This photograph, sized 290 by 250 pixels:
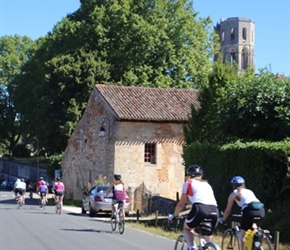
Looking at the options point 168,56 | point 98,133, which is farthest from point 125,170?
point 168,56

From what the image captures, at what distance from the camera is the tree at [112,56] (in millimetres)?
50625

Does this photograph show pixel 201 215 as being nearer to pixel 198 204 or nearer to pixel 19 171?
pixel 198 204

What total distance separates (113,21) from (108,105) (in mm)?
12869

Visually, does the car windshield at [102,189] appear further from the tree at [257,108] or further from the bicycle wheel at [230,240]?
the bicycle wheel at [230,240]

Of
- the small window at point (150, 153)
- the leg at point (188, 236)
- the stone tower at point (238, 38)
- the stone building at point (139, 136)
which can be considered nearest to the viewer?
the leg at point (188, 236)

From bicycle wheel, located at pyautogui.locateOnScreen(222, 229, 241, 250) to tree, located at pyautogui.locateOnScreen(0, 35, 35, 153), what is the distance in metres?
66.0

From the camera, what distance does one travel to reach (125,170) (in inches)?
1619

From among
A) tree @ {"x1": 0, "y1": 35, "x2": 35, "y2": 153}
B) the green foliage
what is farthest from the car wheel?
the green foliage

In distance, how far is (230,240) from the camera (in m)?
14.4

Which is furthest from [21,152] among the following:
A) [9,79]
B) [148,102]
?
[148,102]

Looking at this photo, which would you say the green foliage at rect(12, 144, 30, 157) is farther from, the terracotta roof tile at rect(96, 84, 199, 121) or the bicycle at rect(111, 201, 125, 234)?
the bicycle at rect(111, 201, 125, 234)

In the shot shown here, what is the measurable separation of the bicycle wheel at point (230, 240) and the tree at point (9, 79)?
66.0m

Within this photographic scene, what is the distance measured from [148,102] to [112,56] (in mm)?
10187

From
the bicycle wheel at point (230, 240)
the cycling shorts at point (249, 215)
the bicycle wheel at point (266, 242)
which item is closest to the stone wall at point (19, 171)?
the bicycle wheel at point (230, 240)
